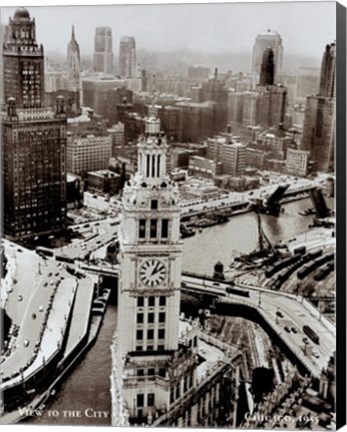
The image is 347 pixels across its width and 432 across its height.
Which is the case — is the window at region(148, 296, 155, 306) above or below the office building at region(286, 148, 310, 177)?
below

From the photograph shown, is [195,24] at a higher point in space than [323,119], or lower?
higher

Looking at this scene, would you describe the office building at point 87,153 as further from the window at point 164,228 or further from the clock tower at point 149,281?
the window at point 164,228

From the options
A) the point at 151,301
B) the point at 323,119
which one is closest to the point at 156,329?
the point at 151,301

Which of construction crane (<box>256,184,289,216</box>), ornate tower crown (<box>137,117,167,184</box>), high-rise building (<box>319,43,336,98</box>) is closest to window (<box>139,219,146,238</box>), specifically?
ornate tower crown (<box>137,117,167,184</box>)

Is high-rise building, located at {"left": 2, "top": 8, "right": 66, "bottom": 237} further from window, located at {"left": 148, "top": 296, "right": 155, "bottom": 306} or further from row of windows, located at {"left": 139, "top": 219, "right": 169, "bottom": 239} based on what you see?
window, located at {"left": 148, "top": 296, "right": 155, "bottom": 306}

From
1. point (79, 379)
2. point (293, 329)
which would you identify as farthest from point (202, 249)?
point (79, 379)

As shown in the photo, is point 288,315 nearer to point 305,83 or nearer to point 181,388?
point 181,388

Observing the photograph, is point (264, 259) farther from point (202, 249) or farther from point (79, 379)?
point (79, 379)
